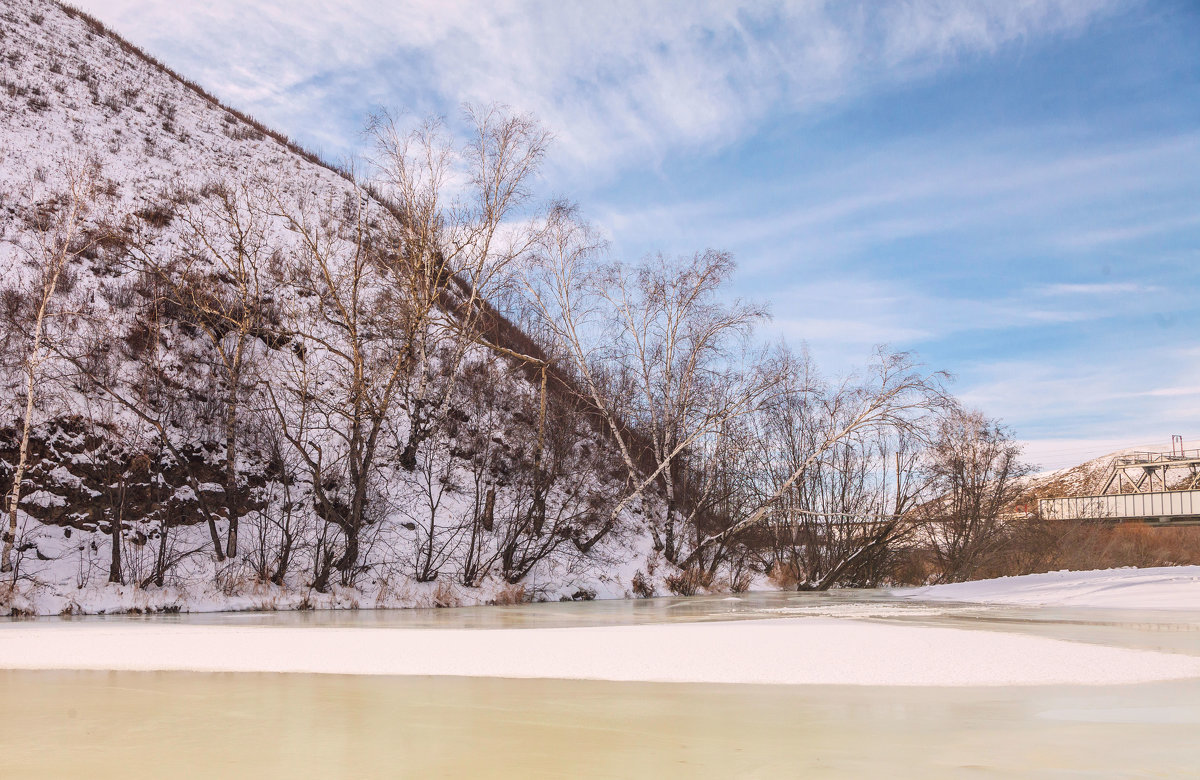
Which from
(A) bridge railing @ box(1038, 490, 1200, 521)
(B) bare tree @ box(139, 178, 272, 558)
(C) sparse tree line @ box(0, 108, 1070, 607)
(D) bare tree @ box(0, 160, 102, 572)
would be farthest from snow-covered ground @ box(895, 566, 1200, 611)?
(D) bare tree @ box(0, 160, 102, 572)

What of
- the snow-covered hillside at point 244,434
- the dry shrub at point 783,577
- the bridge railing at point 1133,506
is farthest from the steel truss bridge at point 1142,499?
the snow-covered hillside at point 244,434

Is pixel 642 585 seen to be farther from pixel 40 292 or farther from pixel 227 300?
pixel 40 292

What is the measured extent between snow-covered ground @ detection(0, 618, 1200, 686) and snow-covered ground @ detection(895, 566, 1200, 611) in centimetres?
690

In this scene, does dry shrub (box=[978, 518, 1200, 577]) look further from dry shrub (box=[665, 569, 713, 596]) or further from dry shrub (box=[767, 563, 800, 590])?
dry shrub (box=[665, 569, 713, 596])

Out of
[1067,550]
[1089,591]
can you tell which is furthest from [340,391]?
[1067,550]

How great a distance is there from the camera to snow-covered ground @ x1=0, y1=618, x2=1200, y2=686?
20.4 feet

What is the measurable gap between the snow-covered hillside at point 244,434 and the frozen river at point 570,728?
35.3 feet

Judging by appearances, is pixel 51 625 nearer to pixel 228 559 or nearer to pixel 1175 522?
pixel 228 559

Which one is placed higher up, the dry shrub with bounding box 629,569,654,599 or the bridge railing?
the bridge railing

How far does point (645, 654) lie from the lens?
753cm

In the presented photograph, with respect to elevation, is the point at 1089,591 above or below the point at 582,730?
below

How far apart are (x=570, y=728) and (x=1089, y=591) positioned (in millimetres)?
15585

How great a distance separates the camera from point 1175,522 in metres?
Answer: 45.6

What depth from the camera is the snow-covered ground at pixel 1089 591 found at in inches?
564
